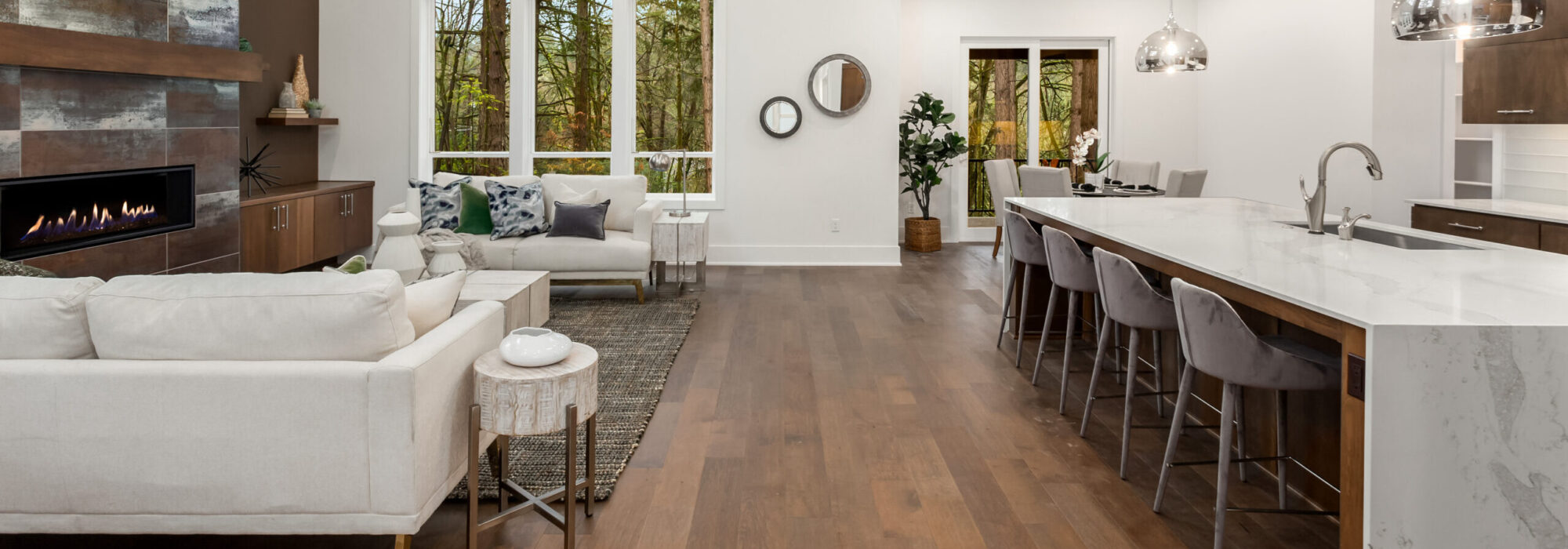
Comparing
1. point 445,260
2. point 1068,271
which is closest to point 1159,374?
point 1068,271

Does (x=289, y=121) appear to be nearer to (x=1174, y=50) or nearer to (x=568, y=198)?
(x=568, y=198)

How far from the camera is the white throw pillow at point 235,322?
2.17 metres

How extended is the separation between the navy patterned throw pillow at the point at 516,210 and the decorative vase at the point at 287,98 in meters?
2.05

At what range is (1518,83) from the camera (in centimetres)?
557

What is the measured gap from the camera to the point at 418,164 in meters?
8.48

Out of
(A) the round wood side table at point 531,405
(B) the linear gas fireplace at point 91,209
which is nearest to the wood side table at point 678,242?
(B) the linear gas fireplace at point 91,209

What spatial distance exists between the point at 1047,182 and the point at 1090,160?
247 cm

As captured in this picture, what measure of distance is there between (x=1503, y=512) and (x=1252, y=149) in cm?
751

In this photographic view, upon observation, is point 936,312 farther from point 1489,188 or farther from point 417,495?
point 417,495

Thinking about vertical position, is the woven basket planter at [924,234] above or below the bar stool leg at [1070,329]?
above

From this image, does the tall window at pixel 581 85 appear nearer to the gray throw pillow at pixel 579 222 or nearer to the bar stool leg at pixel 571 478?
the gray throw pillow at pixel 579 222

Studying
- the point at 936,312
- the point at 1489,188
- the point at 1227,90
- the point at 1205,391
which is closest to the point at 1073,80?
the point at 1227,90

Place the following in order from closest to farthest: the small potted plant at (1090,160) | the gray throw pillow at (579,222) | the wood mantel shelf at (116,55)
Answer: the wood mantel shelf at (116,55)
the gray throw pillow at (579,222)
the small potted plant at (1090,160)

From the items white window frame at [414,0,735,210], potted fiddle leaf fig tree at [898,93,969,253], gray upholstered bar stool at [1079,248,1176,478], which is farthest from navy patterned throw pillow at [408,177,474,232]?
gray upholstered bar stool at [1079,248,1176,478]
